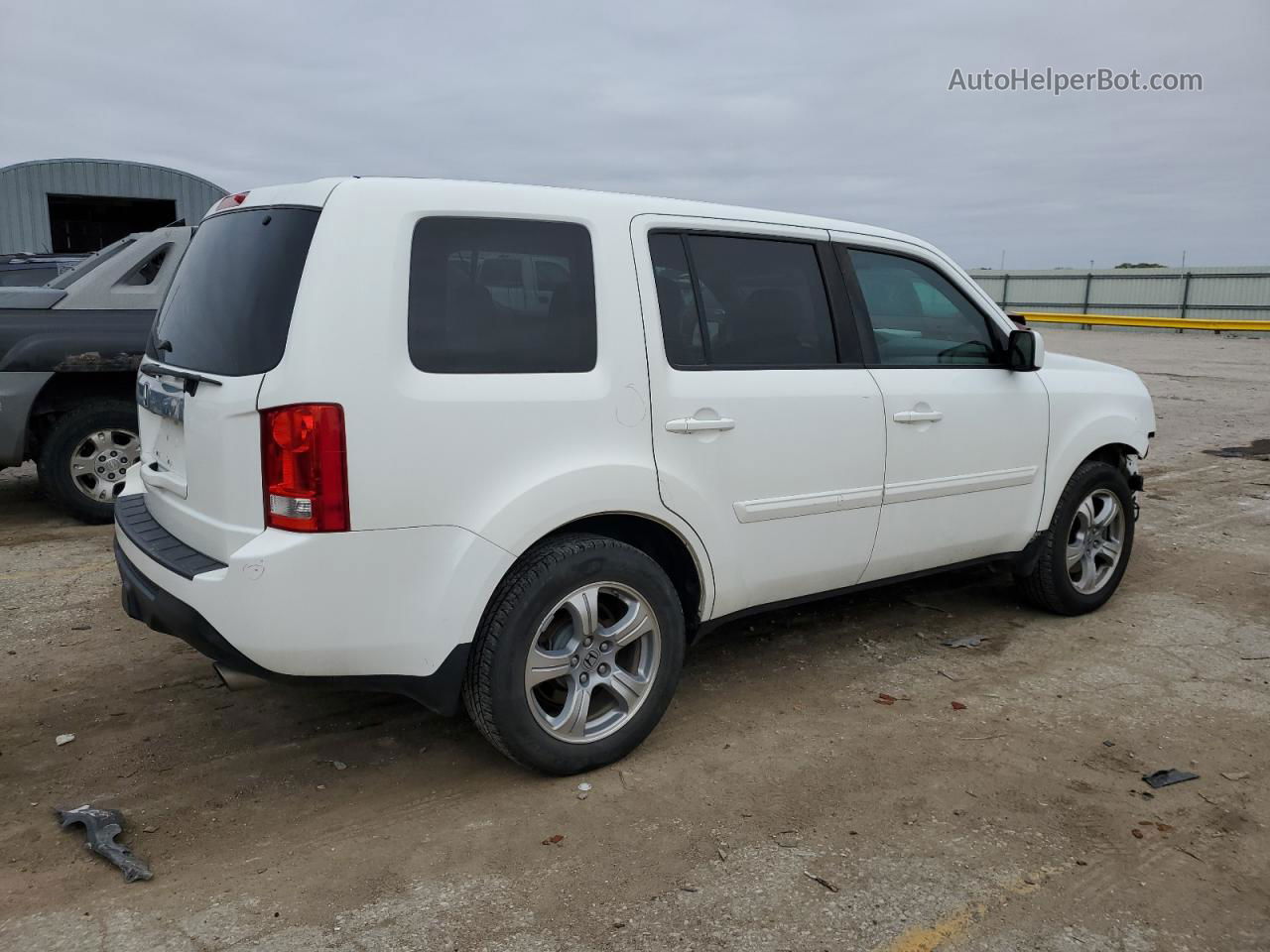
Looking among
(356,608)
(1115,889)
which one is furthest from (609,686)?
(1115,889)

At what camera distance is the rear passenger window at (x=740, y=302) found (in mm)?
3580

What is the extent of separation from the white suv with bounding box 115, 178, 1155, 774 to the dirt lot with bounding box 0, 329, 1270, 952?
0.42 meters

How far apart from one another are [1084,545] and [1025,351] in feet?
3.93

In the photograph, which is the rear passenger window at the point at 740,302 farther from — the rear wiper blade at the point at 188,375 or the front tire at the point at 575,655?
the rear wiper blade at the point at 188,375

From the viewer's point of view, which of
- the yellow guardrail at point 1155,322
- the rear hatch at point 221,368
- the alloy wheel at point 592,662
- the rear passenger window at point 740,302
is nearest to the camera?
the rear hatch at point 221,368

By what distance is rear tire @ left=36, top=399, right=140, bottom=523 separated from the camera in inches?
263

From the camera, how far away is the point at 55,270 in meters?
10.1

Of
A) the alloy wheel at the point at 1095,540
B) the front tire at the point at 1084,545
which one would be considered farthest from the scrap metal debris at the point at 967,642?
the alloy wheel at the point at 1095,540

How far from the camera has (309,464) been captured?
2826 millimetres

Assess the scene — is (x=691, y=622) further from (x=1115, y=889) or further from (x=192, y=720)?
(x=192, y=720)

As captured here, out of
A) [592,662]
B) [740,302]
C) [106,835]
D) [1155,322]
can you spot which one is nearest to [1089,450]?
[740,302]

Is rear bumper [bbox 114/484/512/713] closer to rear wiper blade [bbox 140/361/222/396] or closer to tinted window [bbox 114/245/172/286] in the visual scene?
rear wiper blade [bbox 140/361/222/396]

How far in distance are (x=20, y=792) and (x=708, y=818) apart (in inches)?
87.2

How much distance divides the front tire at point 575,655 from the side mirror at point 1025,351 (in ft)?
6.80
